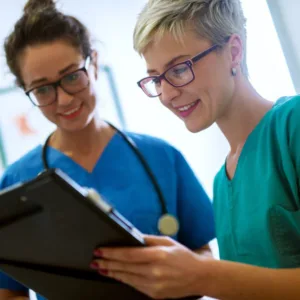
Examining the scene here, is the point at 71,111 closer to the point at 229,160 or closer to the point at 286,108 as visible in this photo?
the point at 229,160

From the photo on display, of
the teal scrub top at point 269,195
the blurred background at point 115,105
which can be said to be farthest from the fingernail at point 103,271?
the blurred background at point 115,105

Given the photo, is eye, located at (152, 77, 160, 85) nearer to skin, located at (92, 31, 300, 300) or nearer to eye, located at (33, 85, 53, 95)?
skin, located at (92, 31, 300, 300)

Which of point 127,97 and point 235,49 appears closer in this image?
point 235,49

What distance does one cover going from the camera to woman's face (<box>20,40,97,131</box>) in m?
0.90

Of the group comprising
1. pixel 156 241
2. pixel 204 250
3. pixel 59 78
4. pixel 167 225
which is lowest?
pixel 204 250

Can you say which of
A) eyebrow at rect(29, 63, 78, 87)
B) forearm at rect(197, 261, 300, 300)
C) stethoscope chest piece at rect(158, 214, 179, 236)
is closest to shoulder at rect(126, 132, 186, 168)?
stethoscope chest piece at rect(158, 214, 179, 236)

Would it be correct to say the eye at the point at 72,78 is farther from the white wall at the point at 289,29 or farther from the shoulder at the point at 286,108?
the white wall at the point at 289,29

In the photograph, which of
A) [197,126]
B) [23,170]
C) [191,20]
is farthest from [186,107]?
[23,170]

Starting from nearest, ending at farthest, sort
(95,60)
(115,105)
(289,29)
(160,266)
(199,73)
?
(160,266), (199,73), (95,60), (289,29), (115,105)

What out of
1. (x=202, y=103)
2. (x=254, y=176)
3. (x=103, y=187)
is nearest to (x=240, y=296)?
(x=254, y=176)

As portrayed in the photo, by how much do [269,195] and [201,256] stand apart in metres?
0.15

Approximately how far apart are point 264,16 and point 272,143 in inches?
30.6

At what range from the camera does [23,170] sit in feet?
3.24

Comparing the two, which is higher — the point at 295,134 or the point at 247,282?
the point at 295,134
